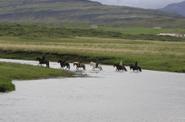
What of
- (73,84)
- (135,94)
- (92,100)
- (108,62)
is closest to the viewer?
(92,100)

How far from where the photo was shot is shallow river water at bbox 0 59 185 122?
1473 inches

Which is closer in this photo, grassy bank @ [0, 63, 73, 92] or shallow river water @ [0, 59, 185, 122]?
shallow river water @ [0, 59, 185, 122]

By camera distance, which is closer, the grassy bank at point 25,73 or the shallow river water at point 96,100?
the shallow river water at point 96,100

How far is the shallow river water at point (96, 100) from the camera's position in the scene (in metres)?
37.4

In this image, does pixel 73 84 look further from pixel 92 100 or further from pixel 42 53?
Result: pixel 42 53

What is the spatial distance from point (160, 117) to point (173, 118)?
3.19ft

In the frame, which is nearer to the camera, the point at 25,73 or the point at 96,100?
the point at 96,100

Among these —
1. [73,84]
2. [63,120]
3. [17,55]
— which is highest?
[63,120]

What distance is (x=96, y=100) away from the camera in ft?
151

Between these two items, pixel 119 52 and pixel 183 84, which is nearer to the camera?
pixel 183 84

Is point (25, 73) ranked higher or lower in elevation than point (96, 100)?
lower

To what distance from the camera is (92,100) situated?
45.9 meters

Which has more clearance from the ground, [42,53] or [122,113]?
[122,113]

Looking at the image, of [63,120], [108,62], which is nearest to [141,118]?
[63,120]
